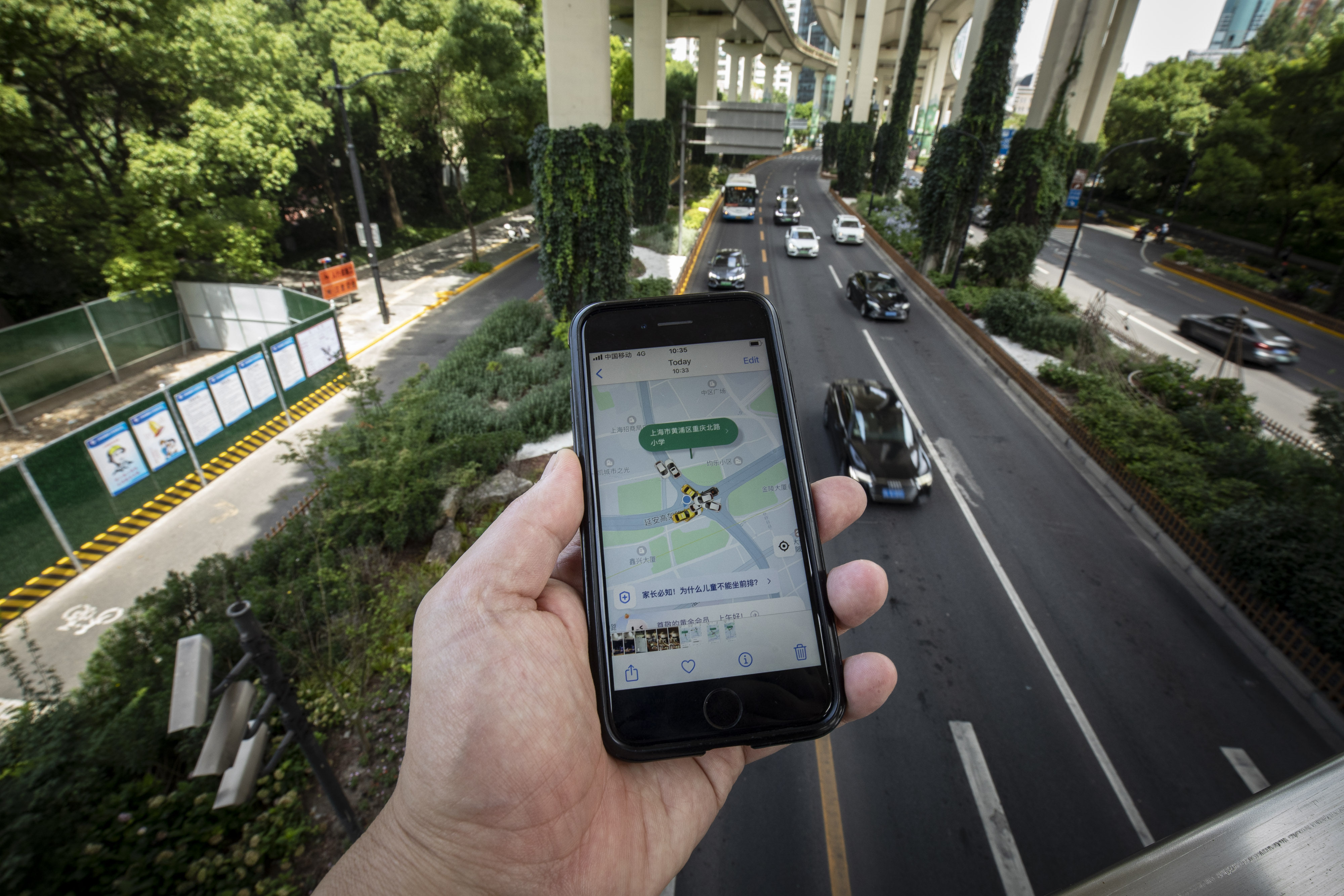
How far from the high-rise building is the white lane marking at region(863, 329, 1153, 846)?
25687 centimetres

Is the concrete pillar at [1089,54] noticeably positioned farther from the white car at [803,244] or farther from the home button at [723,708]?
the home button at [723,708]

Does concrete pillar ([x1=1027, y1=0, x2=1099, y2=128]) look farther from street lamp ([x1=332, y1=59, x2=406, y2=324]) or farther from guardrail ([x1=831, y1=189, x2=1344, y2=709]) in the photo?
street lamp ([x1=332, y1=59, x2=406, y2=324])

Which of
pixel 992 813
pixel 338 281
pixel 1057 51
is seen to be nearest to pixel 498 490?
pixel 992 813

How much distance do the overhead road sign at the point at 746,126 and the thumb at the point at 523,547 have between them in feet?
48.7

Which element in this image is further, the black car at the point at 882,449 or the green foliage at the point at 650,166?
the green foliage at the point at 650,166

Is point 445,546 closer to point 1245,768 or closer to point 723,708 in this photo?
point 723,708

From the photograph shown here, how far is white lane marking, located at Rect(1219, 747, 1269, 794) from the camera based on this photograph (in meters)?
6.61

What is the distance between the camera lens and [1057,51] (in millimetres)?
23000

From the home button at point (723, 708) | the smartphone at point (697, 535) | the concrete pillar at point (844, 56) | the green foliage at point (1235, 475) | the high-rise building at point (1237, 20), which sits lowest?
the green foliage at point (1235, 475)

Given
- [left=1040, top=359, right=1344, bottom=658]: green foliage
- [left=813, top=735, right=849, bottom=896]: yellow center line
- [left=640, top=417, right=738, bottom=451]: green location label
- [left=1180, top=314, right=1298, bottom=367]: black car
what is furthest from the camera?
[left=1180, top=314, right=1298, bottom=367]: black car

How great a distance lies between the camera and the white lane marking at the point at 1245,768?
661cm

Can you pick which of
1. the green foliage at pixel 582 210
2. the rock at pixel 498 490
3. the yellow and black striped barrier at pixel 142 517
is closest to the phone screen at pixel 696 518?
the rock at pixel 498 490

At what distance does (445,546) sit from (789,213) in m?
35.6

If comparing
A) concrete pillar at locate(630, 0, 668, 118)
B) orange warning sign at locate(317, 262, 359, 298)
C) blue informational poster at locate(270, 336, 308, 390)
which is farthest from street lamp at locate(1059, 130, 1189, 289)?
orange warning sign at locate(317, 262, 359, 298)
